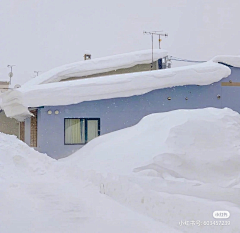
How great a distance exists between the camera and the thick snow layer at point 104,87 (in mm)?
12914

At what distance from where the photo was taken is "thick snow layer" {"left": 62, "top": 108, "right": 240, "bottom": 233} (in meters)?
5.07

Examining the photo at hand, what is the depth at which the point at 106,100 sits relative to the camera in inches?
547

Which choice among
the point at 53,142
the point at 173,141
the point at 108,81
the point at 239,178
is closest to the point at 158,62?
the point at 108,81

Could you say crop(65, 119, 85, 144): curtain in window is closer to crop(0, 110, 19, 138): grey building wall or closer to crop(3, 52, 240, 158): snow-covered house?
crop(3, 52, 240, 158): snow-covered house

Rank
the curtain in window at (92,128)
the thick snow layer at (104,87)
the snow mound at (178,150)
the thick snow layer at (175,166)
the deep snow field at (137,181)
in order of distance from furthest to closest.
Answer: the curtain in window at (92,128)
the thick snow layer at (104,87)
the snow mound at (178,150)
the thick snow layer at (175,166)
the deep snow field at (137,181)

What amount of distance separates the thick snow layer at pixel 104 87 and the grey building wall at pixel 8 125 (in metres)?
5.07

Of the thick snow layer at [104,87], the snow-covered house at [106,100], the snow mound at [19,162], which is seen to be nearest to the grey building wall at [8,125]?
the snow-covered house at [106,100]

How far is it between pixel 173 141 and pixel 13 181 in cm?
488

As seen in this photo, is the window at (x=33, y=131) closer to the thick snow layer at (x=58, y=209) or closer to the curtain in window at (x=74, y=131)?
the curtain in window at (x=74, y=131)

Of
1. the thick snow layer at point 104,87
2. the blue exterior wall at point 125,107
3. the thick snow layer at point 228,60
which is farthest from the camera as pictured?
the thick snow layer at point 228,60

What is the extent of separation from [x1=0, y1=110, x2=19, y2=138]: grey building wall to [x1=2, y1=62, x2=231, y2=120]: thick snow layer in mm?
5068

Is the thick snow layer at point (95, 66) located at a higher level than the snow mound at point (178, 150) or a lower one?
higher

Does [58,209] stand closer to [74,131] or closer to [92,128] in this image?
[74,131]

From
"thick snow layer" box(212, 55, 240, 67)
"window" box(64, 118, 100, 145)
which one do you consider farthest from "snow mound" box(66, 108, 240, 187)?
"thick snow layer" box(212, 55, 240, 67)
